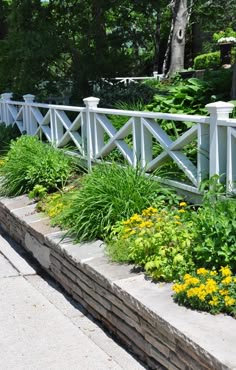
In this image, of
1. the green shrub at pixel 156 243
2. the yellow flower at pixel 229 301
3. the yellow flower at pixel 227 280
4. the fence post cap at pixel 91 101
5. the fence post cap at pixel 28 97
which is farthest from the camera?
the fence post cap at pixel 28 97

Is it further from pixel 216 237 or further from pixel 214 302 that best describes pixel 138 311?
pixel 216 237

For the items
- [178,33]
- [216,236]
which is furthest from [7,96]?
[178,33]

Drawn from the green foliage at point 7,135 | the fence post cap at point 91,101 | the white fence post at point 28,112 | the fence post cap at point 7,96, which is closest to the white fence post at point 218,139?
the fence post cap at point 91,101

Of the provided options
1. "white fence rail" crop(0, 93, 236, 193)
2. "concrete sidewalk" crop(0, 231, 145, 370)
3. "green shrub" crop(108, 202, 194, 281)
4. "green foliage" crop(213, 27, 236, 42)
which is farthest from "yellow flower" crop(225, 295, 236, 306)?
"green foliage" crop(213, 27, 236, 42)

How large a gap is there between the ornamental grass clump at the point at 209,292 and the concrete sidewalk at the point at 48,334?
0.62 meters

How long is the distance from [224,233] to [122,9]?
27.9 ft

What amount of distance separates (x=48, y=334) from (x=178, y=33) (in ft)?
71.6

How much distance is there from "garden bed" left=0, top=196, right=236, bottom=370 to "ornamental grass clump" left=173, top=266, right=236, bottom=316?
6 cm

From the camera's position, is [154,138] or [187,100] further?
[187,100]

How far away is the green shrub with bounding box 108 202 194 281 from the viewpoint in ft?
12.6

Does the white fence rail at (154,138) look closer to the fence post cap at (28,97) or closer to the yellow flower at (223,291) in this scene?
the fence post cap at (28,97)

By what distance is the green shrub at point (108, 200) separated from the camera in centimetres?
492

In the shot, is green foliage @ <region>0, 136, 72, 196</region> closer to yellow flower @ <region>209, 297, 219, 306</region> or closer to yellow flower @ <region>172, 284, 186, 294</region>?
yellow flower @ <region>172, 284, 186, 294</region>

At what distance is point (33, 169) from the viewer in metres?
6.92
